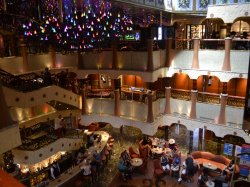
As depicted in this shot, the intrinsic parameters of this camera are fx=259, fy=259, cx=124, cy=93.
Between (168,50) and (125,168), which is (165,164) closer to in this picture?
(125,168)

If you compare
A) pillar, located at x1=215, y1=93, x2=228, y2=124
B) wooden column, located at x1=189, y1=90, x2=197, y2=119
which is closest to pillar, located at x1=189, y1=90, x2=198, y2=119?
wooden column, located at x1=189, y1=90, x2=197, y2=119

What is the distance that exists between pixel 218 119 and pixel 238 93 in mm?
2781

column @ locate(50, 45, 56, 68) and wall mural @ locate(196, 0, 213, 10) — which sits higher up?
wall mural @ locate(196, 0, 213, 10)

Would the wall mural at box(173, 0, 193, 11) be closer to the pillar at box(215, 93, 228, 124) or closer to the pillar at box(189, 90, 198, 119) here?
the pillar at box(189, 90, 198, 119)

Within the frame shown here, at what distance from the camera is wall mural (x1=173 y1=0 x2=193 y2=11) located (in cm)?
1875

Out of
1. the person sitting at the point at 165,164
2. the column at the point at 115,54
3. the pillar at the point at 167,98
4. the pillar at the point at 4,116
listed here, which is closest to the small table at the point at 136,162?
the person sitting at the point at 165,164

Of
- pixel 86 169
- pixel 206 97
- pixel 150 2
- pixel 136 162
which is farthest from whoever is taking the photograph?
pixel 206 97

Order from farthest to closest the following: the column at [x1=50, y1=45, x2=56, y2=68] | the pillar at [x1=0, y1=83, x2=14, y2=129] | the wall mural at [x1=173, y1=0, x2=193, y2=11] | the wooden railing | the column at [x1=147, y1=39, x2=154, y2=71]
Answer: the wall mural at [x1=173, y1=0, x2=193, y2=11]
the column at [x1=50, y1=45, x2=56, y2=68]
the column at [x1=147, y1=39, x2=154, y2=71]
the wooden railing
the pillar at [x1=0, y1=83, x2=14, y2=129]

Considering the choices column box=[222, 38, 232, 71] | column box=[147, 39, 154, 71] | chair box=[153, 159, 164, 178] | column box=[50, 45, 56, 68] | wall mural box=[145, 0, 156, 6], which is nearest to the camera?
chair box=[153, 159, 164, 178]

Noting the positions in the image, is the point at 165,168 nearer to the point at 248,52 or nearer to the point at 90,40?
the point at 248,52

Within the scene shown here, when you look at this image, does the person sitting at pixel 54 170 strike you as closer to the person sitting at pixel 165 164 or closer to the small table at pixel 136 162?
the small table at pixel 136 162

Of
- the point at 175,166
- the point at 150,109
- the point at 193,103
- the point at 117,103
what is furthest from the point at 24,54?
the point at 175,166

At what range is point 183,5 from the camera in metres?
19.1

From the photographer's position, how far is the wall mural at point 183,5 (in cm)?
1875
